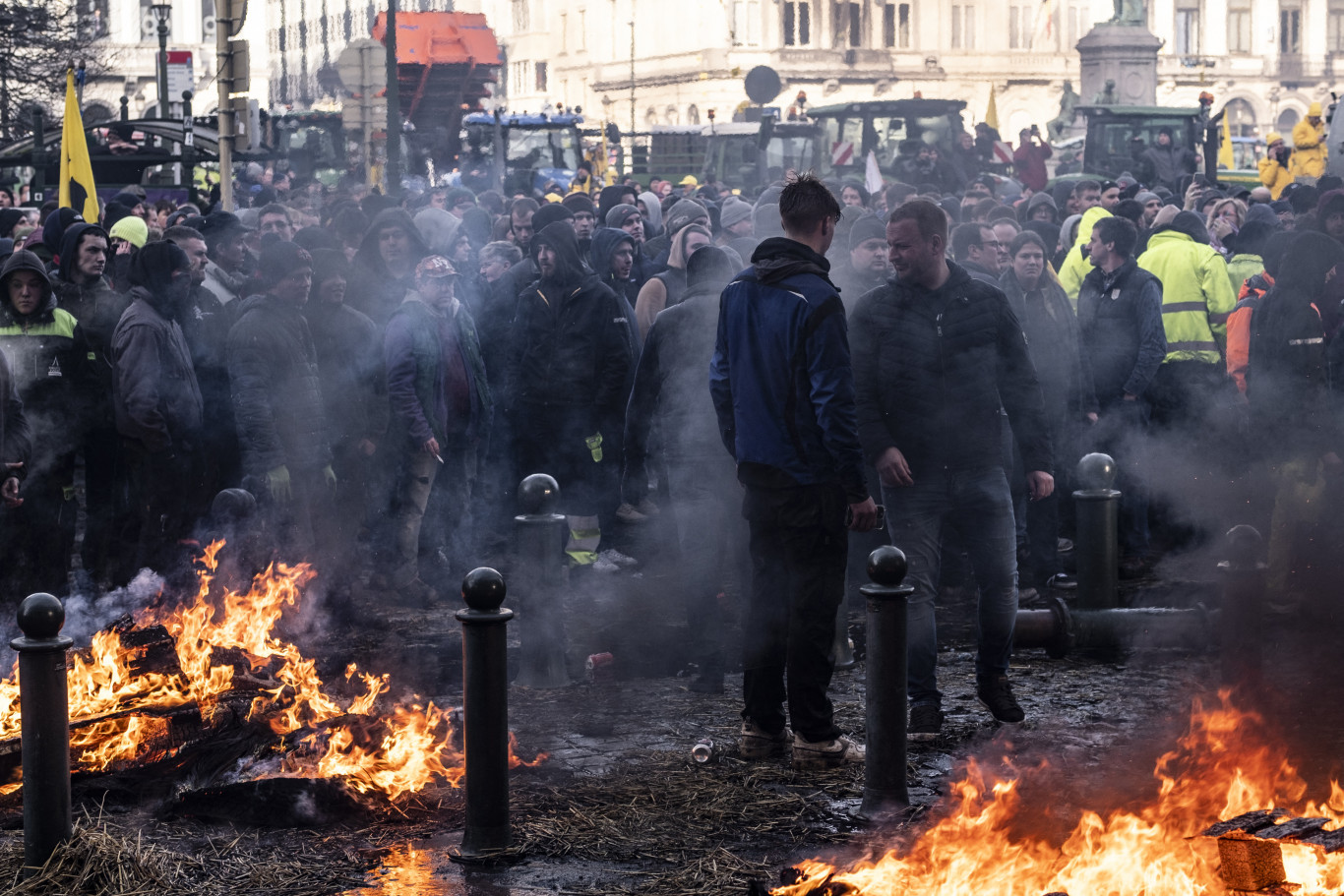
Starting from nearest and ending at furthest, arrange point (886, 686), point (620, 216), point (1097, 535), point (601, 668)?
point (886, 686)
point (601, 668)
point (1097, 535)
point (620, 216)

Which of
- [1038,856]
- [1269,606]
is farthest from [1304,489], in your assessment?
[1038,856]

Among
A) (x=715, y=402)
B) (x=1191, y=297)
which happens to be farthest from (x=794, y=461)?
(x=1191, y=297)

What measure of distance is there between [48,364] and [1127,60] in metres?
29.2

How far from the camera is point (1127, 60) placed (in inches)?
1318

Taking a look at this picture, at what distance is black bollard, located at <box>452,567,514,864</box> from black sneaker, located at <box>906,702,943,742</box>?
1.80 m

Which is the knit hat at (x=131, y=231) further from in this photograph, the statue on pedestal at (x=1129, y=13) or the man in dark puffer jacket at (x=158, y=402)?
the statue on pedestal at (x=1129, y=13)

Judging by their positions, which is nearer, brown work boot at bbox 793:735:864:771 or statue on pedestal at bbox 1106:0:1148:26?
brown work boot at bbox 793:735:864:771

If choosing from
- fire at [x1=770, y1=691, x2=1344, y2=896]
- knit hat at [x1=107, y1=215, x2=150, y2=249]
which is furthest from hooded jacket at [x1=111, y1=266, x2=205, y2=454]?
fire at [x1=770, y1=691, x2=1344, y2=896]

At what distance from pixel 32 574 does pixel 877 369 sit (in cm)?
449

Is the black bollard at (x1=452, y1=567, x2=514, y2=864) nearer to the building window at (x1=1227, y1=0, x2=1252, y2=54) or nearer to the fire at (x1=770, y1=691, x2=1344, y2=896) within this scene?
the fire at (x1=770, y1=691, x2=1344, y2=896)

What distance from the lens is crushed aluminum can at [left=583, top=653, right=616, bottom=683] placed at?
287 inches

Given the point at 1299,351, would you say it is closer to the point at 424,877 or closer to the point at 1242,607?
the point at 1242,607

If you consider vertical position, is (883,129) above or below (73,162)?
above

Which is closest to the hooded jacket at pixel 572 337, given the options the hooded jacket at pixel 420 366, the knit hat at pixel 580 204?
the hooded jacket at pixel 420 366
